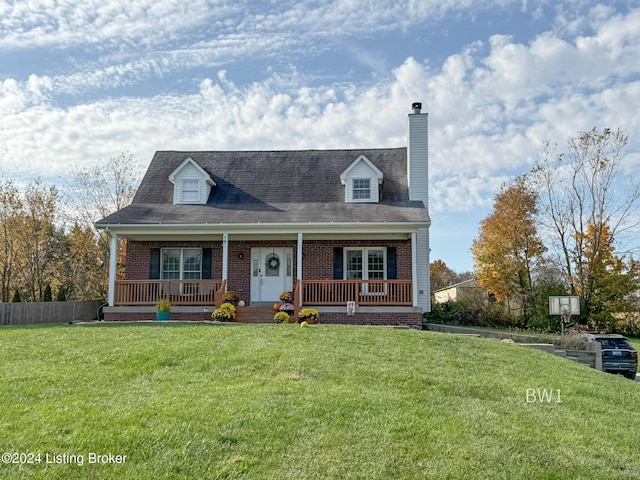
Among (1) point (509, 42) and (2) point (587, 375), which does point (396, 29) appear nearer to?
(1) point (509, 42)

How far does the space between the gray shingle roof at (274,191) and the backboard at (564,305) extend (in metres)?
6.11

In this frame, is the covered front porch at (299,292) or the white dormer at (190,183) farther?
the white dormer at (190,183)

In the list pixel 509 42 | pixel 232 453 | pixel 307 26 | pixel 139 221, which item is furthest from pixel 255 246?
pixel 232 453

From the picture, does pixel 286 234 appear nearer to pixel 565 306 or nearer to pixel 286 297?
pixel 286 297

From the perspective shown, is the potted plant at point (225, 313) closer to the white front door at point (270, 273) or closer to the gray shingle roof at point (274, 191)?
the white front door at point (270, 273)

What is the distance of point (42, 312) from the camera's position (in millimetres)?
19000

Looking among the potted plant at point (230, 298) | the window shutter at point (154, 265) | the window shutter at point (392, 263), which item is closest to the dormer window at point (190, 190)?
the window shutter at point (154, 265)

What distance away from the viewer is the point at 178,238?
18.8 metres

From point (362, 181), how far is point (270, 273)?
4710 mm

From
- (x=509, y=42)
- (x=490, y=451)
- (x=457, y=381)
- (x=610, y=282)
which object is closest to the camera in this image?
(x=490, y=451)

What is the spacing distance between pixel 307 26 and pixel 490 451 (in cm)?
988

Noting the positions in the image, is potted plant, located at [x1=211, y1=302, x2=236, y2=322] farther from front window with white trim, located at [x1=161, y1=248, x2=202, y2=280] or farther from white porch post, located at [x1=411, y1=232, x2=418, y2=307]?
white porch post, located at [x1=411, y1=232, x2=418, y2=307]

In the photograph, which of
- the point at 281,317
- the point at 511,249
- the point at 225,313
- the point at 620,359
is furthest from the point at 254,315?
the point at 511,249

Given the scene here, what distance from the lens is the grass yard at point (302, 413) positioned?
521 centimetres
